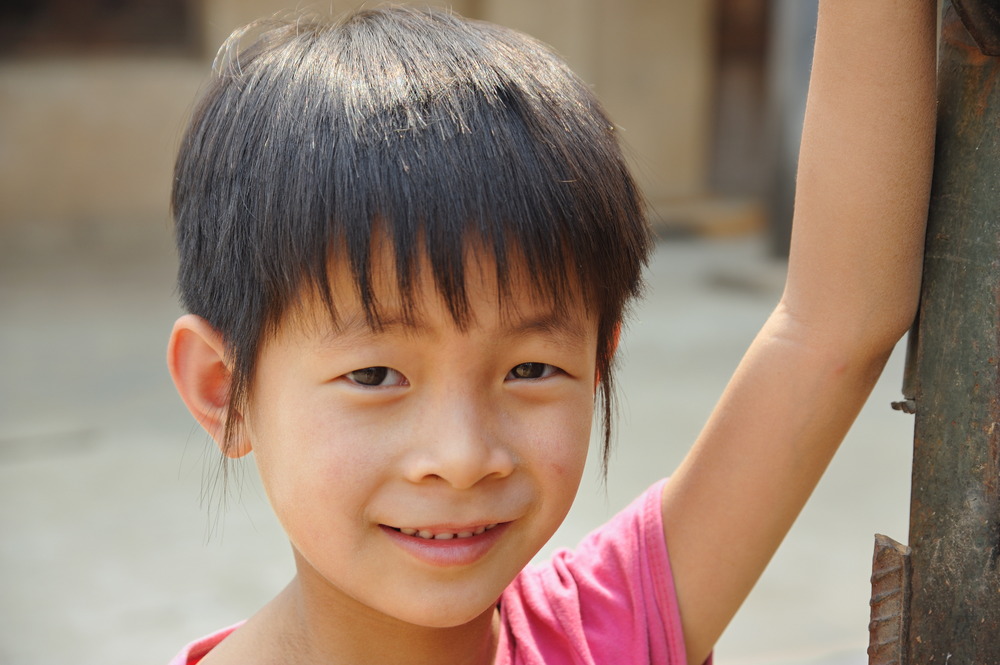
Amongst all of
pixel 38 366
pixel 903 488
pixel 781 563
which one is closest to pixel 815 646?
pixel 781 563

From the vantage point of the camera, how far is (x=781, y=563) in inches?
125

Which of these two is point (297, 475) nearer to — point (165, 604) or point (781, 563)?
point (165, 604)

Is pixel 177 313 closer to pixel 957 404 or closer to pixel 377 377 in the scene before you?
pixel 377 377

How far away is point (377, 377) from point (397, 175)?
163 mm

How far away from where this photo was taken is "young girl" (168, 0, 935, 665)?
3.09 feet

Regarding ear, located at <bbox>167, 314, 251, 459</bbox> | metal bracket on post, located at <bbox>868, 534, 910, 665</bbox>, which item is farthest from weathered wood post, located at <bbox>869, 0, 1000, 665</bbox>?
ear, located at <bbox>167, 314, 251, 459</bbox>

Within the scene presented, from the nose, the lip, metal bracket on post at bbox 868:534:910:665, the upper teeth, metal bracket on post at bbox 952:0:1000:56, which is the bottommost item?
metal bracket on post at bbox 868:534:910:665

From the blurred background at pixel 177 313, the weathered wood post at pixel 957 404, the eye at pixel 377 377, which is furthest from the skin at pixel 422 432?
the blurred background at pixel 177 313

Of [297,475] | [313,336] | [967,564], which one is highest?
[313,336]

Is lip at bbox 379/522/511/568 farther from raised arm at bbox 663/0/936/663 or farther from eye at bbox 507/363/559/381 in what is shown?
raised arm at bbox 663/0/936/663

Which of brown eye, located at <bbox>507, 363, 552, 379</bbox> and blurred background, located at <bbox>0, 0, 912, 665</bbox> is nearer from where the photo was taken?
brown eye, located at <bbox>507, 363, 552, 379</bbox>

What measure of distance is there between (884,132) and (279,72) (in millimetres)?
514

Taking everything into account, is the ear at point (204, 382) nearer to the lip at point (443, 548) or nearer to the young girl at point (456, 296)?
the young girl at point (456, 296)

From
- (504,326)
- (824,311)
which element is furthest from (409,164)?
(824,311)
